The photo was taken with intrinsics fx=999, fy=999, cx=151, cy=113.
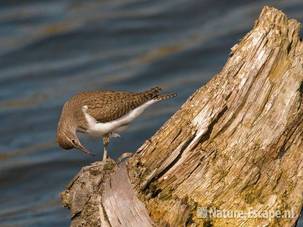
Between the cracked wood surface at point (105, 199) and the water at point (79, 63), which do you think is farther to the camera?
the water at point (79, 63)

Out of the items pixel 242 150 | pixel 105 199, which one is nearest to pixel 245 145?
pixel 242 150

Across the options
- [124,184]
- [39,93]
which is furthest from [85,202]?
[39,93]

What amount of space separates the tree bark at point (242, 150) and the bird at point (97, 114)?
2.67 metres

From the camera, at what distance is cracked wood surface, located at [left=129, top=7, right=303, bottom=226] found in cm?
679

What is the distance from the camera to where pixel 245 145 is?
680cm

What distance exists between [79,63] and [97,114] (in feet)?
26.0

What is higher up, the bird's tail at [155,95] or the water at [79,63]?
the water at [79,63]

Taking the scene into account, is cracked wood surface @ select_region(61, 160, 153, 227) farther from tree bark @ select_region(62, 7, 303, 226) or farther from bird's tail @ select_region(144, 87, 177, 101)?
bird's tail @ select_region(144, 87, 177, 101)

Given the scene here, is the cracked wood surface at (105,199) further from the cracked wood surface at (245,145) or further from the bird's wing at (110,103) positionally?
the bird's wing at (110,103)

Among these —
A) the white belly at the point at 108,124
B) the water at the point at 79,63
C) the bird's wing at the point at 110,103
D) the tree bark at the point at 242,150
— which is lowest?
the tree bark at the point at 242,150

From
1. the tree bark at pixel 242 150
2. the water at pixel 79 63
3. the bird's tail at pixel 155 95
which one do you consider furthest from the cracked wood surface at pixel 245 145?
the water at pixel 79 63

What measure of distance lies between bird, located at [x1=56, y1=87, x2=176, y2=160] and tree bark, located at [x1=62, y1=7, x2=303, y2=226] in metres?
2.67

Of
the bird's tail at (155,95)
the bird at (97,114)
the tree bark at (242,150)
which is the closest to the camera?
the tree bark at (242,150)

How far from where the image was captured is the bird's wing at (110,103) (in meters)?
9.50
